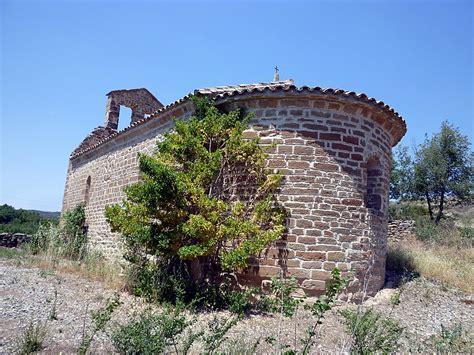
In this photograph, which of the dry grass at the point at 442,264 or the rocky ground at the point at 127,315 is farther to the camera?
the dry grass at the point at 442,264

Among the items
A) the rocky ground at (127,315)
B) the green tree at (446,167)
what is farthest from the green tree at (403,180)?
the rocky ground at (127,315)

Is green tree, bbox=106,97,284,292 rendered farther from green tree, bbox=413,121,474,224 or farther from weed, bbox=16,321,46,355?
green tree, bbox=413,121,474,224

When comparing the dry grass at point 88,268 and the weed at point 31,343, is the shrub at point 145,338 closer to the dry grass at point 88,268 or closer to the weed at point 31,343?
the weed at point 31,343

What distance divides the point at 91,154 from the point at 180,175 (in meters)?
9.26

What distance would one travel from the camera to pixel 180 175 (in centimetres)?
630

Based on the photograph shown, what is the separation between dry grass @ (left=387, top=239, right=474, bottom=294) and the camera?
357 inches

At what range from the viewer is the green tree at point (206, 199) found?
20.4 feet

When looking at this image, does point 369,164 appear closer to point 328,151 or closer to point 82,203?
point 328,151

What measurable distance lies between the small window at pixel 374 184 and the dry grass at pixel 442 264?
7.18ft

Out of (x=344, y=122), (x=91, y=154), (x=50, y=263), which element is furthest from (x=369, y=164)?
(x=91, y=154)

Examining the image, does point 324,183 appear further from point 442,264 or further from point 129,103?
point 129,103

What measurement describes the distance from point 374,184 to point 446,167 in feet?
44.4

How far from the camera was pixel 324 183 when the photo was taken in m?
7.00

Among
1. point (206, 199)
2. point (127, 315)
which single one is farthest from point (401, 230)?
point (127, 315)
